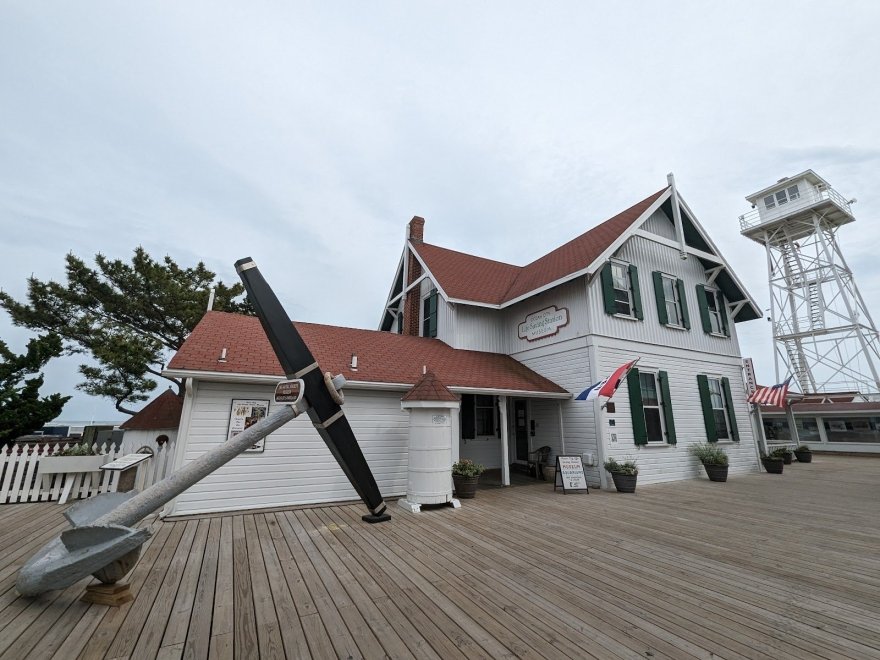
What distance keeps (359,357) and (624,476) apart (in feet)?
23.5

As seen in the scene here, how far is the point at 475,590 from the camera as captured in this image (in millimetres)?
3498

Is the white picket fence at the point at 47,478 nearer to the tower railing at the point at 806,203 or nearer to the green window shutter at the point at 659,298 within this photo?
the green window shutter at the point at 659,298

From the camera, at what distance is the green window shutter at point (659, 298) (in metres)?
11.4

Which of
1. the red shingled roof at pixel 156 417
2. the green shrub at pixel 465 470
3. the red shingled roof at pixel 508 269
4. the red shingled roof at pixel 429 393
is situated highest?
the red shingled roof at pixel 508 269

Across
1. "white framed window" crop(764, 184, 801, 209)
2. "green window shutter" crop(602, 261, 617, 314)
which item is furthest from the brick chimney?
"white framed window" crop(764, 184, 801, 209)

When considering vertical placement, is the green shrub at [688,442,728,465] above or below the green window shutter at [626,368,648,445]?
below

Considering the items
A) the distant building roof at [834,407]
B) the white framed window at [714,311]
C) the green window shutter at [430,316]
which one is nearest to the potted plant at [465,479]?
the green window shutter at [430,316]

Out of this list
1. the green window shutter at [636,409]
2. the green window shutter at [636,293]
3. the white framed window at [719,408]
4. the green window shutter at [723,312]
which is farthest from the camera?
the green window shutter at [723,312]

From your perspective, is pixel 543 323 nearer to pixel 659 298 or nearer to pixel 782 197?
pixel 659 298

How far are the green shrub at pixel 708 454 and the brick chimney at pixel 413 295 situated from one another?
32.6ft

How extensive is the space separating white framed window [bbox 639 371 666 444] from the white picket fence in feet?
39.7

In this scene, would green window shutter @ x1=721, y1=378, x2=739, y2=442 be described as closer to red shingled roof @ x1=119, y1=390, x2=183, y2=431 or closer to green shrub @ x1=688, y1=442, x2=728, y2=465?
green shrub @ x1=688, y1=442, x2=728, y2=465

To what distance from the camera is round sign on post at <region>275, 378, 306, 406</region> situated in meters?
3.82

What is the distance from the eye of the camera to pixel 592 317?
9844 mm
